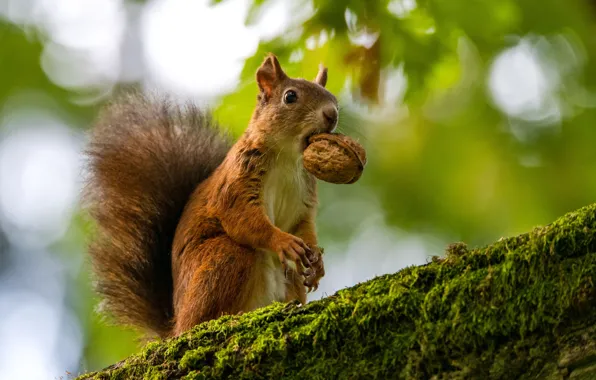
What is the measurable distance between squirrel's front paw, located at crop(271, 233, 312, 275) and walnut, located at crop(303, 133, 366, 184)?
0.28 metres

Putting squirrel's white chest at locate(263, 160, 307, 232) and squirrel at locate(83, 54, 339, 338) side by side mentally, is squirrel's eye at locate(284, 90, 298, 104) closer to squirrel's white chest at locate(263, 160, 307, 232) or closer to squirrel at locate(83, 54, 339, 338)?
squirrel at locate(83, 54, 339, 338)

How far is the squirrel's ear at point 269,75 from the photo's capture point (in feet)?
11.1

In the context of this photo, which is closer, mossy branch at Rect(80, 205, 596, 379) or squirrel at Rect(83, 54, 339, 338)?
mossy branch at Rect(80, 205, 596, 379)

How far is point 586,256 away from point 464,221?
7.47ft

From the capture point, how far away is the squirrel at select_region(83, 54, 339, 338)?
10.0 ft

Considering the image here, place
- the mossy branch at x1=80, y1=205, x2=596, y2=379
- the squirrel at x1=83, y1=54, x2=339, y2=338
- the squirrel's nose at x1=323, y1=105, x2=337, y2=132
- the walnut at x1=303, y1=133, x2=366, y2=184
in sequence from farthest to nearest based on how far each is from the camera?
1. the squirrel's nose at x1=323, y1=105, x2=337, y2=132
2. the squirrel at x1=83, y1=54, x2=339, y2=338
3. the walnut at x1=303, y1=133, x2=366, y2=184
4. the mossy branch at x1=80, y1=205, x2=596, y2=379

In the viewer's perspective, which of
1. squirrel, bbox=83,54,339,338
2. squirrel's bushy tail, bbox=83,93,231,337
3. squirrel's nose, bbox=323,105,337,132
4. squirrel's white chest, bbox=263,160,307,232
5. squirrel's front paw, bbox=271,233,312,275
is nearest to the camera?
squirrel's front paw, bbox=271,233,312,275

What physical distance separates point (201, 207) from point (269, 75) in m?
0.67

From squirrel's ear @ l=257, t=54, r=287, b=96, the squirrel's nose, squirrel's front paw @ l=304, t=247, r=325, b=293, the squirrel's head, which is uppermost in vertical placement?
squirrel's ear @ l=257, t=54, r=287, b=96

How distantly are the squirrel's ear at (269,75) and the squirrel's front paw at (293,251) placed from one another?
0.82m

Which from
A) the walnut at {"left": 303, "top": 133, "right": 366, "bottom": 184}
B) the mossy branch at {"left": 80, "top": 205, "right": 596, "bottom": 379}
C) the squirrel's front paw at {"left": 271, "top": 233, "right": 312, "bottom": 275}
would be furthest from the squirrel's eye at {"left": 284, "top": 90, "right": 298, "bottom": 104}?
A: the mossy branch at {"left": 80, "top": 205, "right": 596, "bottom": 379}

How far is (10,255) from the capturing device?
6719 millimetres

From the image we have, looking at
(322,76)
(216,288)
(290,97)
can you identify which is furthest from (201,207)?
(322,76)

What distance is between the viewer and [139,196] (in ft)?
12.0
